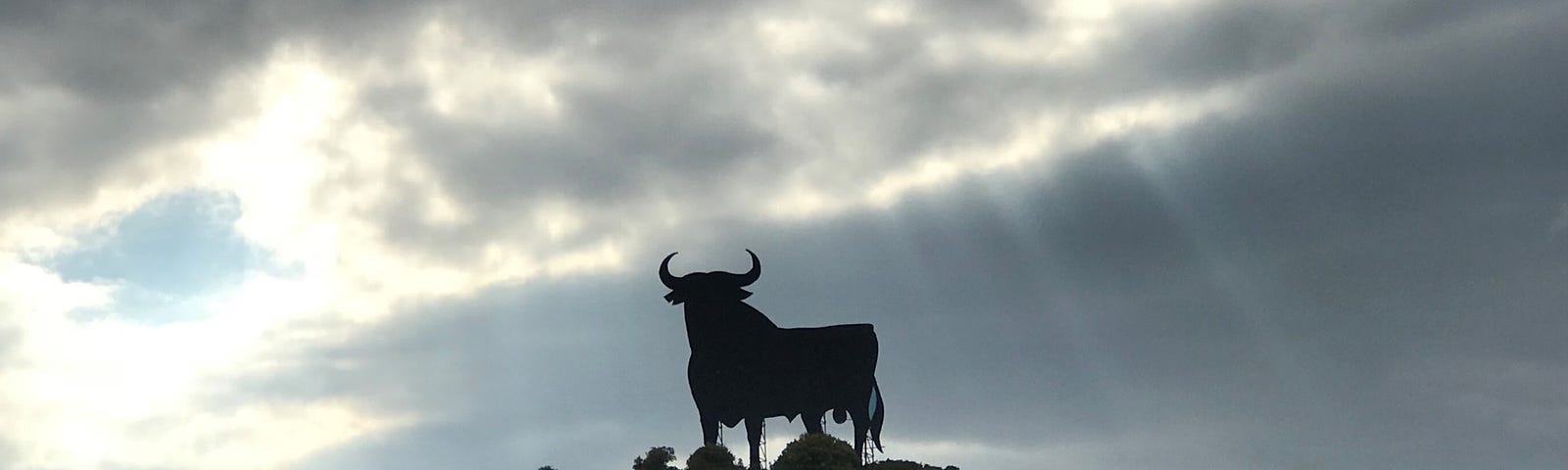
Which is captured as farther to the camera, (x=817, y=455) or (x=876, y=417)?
(x=876, y=417)

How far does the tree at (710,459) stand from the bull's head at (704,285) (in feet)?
18.2

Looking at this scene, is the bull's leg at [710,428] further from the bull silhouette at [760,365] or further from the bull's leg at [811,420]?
the bull's leg at [811,420]

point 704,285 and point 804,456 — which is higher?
point 704,285

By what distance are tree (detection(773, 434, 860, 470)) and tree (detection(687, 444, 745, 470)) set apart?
7.21 ft

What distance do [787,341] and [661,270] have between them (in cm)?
548

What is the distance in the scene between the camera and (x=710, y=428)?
201 ft

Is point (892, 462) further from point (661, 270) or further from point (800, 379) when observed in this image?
point (661, 270)

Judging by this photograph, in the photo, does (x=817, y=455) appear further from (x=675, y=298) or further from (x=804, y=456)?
(x=675, y=298)

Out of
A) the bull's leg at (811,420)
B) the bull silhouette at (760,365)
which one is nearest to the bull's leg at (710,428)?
the bull silhouette at (760,365)

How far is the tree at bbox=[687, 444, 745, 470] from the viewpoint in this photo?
2355 inches

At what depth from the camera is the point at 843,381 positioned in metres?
61.0

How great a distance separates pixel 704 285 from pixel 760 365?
3.68m

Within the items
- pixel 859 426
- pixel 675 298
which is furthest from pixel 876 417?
pixel 675 298

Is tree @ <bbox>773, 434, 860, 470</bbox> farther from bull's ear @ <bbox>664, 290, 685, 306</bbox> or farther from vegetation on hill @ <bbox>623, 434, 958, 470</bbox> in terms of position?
bull's ear @ <bbox>664, 290, 685, 306</bbox>
